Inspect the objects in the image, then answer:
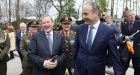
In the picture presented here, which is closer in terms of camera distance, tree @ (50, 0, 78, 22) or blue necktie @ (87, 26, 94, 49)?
blue necktie @ (87, 26, 94, 49)

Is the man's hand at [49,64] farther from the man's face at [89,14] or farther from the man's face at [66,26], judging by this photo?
the man's face at [66,26]

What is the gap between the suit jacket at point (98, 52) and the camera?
17.9 feet

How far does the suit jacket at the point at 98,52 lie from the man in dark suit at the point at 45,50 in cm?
69

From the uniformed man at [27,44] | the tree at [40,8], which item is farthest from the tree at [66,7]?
the uniformed man at [27,44]

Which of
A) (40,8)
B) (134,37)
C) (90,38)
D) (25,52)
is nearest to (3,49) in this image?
(25,52)

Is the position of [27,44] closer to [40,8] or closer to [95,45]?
[95,45]

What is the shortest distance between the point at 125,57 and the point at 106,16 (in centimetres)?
245

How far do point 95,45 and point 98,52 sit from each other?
0.37 ft

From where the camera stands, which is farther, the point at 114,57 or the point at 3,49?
the point at 3,49

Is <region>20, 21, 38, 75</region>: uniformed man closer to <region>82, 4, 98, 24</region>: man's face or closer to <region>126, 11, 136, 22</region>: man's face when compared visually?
<region>126, 11, 136, 22</region>: man's face

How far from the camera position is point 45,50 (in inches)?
243

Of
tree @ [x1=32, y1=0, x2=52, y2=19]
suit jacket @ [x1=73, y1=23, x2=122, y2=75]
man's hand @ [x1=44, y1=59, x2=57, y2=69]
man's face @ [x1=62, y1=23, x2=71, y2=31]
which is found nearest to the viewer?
suit jacket @ [x1=73, y1=23, x2=122, y2=75]

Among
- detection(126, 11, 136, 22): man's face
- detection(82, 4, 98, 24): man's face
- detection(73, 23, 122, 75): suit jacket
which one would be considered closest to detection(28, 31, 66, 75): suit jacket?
detection(73, 23, 122, 75): suit jacket

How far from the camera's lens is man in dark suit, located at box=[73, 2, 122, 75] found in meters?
5.41
